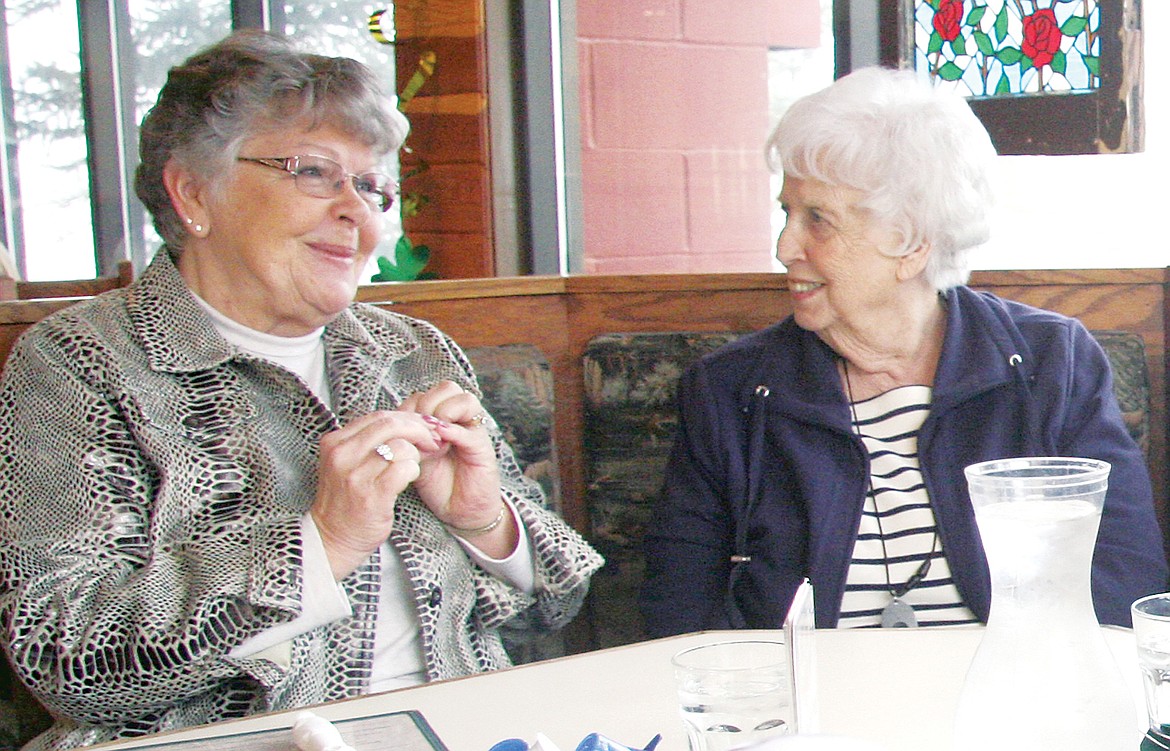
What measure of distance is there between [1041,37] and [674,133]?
111 cm

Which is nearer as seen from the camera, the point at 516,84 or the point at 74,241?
the point at 516,84

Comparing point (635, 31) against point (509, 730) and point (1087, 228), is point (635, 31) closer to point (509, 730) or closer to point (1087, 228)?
point (1087, 228)

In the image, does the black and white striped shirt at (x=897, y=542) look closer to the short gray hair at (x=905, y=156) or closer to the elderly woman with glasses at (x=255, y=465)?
the short gray hair at (x=905, y=156)

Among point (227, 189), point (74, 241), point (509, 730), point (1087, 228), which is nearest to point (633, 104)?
point (1087, 228)

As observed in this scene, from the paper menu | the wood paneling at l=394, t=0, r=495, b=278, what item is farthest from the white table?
the wood paneling at l=394, t=0, r=495, b=278

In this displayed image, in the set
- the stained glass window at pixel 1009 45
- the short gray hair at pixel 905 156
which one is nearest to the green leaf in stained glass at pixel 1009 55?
the stained glass window at pixel 1009 45

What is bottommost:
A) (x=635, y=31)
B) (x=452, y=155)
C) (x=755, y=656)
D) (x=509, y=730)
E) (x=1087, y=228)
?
(x=509, y=730)

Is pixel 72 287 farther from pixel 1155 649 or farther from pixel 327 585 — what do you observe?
pixel 1155 649

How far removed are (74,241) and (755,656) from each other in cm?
558

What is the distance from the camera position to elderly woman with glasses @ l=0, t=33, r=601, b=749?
1580mm

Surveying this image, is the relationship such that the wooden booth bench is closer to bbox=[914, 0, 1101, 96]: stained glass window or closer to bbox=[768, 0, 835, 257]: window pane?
bbox=[914, 0, 1101, 96]: stained glass window

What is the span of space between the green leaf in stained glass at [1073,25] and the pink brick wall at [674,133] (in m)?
0.91

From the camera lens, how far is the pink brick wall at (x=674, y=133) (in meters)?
3.26

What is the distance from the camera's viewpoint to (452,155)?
3285 mm
